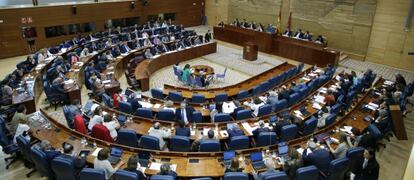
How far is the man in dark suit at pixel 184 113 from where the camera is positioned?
9273 mm

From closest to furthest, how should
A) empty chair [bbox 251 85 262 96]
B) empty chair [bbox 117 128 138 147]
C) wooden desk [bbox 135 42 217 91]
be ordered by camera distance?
empty chair [bbox 117 128 138 147]
empty chair [bbox 251 85 262 96]
wooden desk [bbox 135 42 217 91]

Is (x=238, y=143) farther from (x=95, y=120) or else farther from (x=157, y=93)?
(x=157, y=93)

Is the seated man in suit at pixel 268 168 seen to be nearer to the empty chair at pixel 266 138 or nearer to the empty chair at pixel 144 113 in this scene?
the empty chair at pixel 266 138

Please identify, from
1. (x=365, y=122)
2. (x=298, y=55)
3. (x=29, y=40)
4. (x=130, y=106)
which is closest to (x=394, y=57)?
(x=298, y=55)

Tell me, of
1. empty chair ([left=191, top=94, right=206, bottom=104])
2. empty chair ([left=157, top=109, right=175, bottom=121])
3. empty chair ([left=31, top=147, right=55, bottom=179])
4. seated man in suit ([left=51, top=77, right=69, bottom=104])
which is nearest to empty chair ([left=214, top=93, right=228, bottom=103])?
empty chair ([left=191, top=94, right=206, bottom=104])

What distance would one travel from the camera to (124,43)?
708 inches

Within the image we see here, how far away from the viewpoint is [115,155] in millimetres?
7336

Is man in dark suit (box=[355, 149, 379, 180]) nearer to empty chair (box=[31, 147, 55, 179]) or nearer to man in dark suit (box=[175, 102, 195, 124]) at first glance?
man in dark suit (box=[175, 102, 195, 124])

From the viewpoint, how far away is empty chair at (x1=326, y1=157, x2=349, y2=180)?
6976 mm

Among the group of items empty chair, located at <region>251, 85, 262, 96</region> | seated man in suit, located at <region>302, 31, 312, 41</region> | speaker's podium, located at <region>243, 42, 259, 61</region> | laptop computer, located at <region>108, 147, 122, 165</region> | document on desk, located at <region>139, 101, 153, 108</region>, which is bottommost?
laptop computer, located at <region>108, 147, 122, 165</region>

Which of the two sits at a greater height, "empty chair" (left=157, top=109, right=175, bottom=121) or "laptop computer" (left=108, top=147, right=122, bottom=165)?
"empty chair" (left=157, top=109, right=175, bottom=121)

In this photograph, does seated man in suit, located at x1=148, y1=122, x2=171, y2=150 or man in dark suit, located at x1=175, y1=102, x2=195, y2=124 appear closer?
seated man in suit, located at x1=148, y1=122, x2=171, y2=150

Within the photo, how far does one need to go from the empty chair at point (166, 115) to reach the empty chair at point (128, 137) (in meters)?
1.60

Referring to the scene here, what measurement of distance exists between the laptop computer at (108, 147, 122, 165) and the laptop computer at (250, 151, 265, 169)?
3147 millimetres
